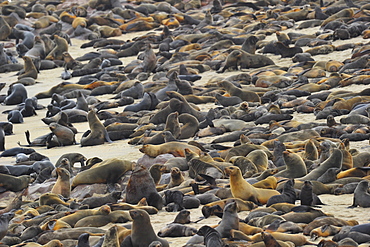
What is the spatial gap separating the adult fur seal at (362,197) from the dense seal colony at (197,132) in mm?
11

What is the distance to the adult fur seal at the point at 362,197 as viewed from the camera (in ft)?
16.7

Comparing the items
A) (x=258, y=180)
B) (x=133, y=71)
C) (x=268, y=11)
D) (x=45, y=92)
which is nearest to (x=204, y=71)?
(x=133, y=71)

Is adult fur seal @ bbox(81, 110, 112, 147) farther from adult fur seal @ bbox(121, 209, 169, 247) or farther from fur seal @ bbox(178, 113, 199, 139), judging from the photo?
adult fur seal @ bbox(121, 209, 169, 247)

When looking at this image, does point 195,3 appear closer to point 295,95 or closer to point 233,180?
point 295,95

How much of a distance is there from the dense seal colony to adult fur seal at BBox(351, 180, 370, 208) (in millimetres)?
11

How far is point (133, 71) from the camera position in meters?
15.8

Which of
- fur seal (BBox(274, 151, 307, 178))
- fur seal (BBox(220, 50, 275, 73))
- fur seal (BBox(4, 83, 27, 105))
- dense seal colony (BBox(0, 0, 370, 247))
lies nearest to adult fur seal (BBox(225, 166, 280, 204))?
dense seal colony (BBox(0, 0, 370, 247))

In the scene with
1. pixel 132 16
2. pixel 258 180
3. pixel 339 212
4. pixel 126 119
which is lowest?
pixel 132 16

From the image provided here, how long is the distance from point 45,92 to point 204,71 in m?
3.66

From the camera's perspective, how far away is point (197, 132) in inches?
378

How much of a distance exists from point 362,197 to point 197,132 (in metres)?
4.66

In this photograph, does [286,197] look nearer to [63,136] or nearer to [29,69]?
[63,136]

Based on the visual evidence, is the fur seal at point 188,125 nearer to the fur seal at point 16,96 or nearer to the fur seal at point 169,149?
the fur seal at point 169,149

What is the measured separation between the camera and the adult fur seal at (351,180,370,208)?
510 centimetres
